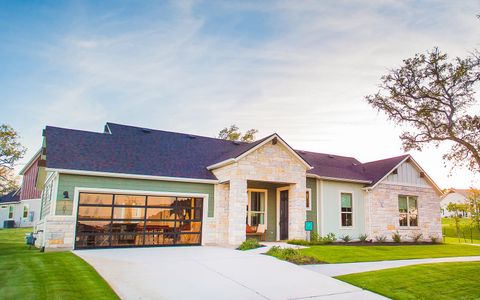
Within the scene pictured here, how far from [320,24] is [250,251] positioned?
363 inches

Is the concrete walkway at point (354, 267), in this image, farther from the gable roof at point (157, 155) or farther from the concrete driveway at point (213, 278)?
the gable roof at point (157, 155)

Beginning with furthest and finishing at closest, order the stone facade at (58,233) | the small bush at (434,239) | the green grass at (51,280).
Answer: the small bush at (434,239), the stone facade at (58,233), the green grass at (51,280)

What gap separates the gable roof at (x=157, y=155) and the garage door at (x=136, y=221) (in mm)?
1208

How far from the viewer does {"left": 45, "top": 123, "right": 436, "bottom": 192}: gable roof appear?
14.6 m

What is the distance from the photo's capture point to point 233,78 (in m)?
17.5

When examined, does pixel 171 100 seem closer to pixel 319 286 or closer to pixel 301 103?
pixel 301 103

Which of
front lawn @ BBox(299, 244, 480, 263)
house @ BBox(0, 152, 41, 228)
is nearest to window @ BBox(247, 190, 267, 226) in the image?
front lawn @ BBox(299, 244, 480, 263)

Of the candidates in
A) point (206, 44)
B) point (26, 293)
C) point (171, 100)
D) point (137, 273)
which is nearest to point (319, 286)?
point (137, 273)

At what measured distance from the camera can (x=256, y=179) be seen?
15.8m

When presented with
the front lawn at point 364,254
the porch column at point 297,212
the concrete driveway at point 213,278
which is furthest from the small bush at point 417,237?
the concrete driveway at point 213,278

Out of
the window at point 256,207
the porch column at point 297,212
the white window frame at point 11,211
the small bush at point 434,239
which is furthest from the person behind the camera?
the white window frame at point 11,211

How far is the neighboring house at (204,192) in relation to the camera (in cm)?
1406

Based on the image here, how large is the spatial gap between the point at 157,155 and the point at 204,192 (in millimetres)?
2910

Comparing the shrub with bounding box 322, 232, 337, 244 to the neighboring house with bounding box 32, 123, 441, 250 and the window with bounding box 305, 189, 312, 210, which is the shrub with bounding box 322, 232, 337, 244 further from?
the window with bounding box 305, 189, 312, 210
